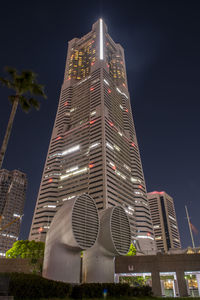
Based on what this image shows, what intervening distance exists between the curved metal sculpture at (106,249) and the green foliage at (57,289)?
10.1m

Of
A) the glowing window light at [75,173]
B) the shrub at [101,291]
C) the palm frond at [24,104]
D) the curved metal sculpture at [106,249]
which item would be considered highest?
the glowing window light at [75,173]

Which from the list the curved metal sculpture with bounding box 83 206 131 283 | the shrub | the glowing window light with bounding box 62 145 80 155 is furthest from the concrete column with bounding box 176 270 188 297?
the glowing window light with bounding box 62 145 80 155

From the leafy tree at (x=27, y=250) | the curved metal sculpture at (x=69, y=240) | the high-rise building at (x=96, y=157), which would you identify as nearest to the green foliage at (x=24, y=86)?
the curved metal sculpture at (x=69, y=240)

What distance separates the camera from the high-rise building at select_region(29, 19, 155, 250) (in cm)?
12333

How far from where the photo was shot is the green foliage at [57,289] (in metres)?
21.4

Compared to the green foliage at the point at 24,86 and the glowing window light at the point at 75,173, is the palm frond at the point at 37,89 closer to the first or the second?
the green foliage at the point at 24,86

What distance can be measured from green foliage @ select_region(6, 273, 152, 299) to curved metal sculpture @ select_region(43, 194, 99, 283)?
700cm

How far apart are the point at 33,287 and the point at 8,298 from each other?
6081 mm

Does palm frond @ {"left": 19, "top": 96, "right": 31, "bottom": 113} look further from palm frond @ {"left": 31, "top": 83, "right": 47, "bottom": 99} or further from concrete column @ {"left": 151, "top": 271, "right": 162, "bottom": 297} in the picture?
concrete column @ {"left": 151, "top": 271, "right": 162, "bottom": 297}

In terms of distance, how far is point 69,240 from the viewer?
3309 cm

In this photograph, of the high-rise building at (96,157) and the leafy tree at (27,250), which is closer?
the leafy tree at (27,250)

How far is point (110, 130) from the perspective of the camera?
144 meters

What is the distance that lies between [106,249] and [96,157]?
91.6 metres

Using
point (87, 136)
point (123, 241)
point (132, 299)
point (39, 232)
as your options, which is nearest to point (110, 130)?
point (87, 136)
